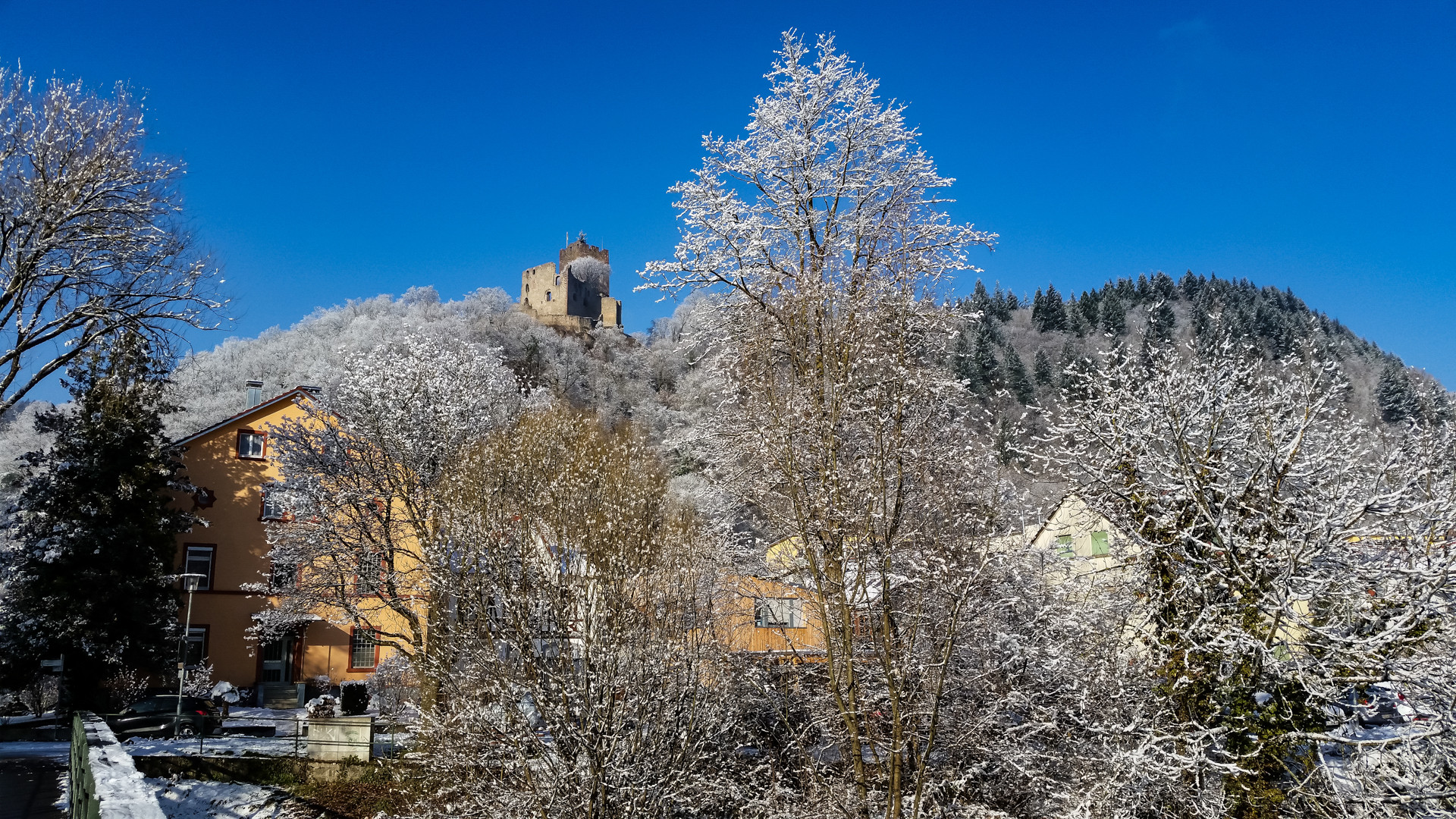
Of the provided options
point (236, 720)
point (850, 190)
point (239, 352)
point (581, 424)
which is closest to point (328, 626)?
point (236, 720)

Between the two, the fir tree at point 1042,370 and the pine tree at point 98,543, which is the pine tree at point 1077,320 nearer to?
the fir tree at point 1042,370

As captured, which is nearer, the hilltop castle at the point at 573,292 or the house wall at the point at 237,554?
the house wall at the point at 237,554

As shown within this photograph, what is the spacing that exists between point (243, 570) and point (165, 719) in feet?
30.4

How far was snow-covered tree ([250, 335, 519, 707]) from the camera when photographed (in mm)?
20016

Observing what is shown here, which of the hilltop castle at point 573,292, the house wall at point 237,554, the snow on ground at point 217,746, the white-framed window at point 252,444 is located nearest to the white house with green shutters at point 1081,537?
the snow on ground at point 217,746

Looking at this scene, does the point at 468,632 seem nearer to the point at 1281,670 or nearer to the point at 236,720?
the point at 1281,670

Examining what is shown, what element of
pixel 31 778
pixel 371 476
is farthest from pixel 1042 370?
pixel 31 778

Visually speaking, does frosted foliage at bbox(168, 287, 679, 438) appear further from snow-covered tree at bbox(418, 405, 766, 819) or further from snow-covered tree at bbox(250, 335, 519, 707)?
snow-covered tree at bbox(418, 405, 766, 819)

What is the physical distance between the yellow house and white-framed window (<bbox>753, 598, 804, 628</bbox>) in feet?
57.8

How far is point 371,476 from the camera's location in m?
20.6

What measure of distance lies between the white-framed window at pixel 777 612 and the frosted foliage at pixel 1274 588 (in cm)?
512

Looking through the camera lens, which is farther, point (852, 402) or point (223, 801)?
point (223, 801)

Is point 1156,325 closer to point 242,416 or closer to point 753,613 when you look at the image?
point 753,613

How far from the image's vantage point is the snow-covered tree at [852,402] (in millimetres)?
10609
